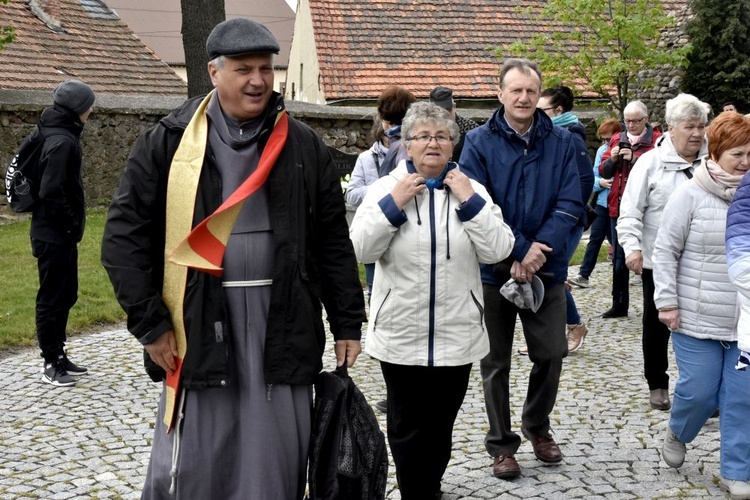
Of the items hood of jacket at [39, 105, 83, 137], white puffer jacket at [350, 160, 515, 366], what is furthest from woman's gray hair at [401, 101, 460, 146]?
hood of jacket at [39, 105, 83, 137]

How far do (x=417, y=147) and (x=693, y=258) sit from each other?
5.12 ft

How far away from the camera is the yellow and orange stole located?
3.46 metres

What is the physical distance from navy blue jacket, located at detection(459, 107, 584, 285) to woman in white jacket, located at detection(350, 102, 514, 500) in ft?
1.63

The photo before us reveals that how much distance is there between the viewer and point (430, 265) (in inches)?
173

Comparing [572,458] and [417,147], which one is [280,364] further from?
[572,458]

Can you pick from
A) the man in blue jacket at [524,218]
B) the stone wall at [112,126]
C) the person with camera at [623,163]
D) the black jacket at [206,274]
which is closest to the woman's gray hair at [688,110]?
the man in blue jacket at [524,218]

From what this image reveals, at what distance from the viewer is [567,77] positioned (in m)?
18.8

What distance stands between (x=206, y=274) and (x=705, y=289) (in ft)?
8.67

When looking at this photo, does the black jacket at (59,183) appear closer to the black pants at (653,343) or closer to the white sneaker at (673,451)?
the black pants at (653,343)

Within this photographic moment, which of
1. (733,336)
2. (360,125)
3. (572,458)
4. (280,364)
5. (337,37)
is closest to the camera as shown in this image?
(280,364)

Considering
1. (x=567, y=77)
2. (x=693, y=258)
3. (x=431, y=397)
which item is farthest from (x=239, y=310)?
(x=567, y=77)

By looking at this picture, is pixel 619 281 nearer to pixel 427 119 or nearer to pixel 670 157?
pixel 670 157

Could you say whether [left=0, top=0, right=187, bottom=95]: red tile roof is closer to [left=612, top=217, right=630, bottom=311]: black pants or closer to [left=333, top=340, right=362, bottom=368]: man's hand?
[left=612, top=217, right=630, bottom=311]: black pants

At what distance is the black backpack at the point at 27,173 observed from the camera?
6.99 meters
